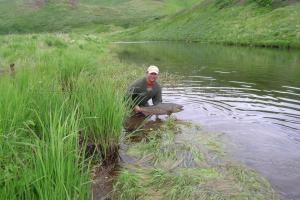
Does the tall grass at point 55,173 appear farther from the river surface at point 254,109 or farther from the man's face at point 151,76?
the man's face at point 151,76

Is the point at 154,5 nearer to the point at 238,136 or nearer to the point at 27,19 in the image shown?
the point at 27,19

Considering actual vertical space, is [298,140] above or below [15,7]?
below

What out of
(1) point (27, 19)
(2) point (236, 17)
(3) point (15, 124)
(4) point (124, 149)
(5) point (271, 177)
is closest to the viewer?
(3) point (15, 124)

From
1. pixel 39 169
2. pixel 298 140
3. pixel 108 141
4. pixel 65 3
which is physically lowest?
pixel 298 140

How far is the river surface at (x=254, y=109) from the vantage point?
25.5ft

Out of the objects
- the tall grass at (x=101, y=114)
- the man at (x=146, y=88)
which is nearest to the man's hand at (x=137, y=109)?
the man at (x=146, y=88)

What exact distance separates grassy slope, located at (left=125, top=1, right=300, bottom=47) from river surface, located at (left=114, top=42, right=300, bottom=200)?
17.9m

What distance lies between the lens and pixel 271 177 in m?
7.03

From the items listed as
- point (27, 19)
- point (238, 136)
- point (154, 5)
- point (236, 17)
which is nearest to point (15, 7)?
point (27, 19)

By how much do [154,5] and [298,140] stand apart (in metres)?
154

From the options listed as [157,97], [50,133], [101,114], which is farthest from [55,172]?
[157,97]

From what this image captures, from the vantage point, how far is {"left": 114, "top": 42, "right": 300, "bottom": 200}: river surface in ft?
25.5

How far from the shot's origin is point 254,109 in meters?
13.0

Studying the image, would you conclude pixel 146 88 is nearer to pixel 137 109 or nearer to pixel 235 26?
pixel 137 109
